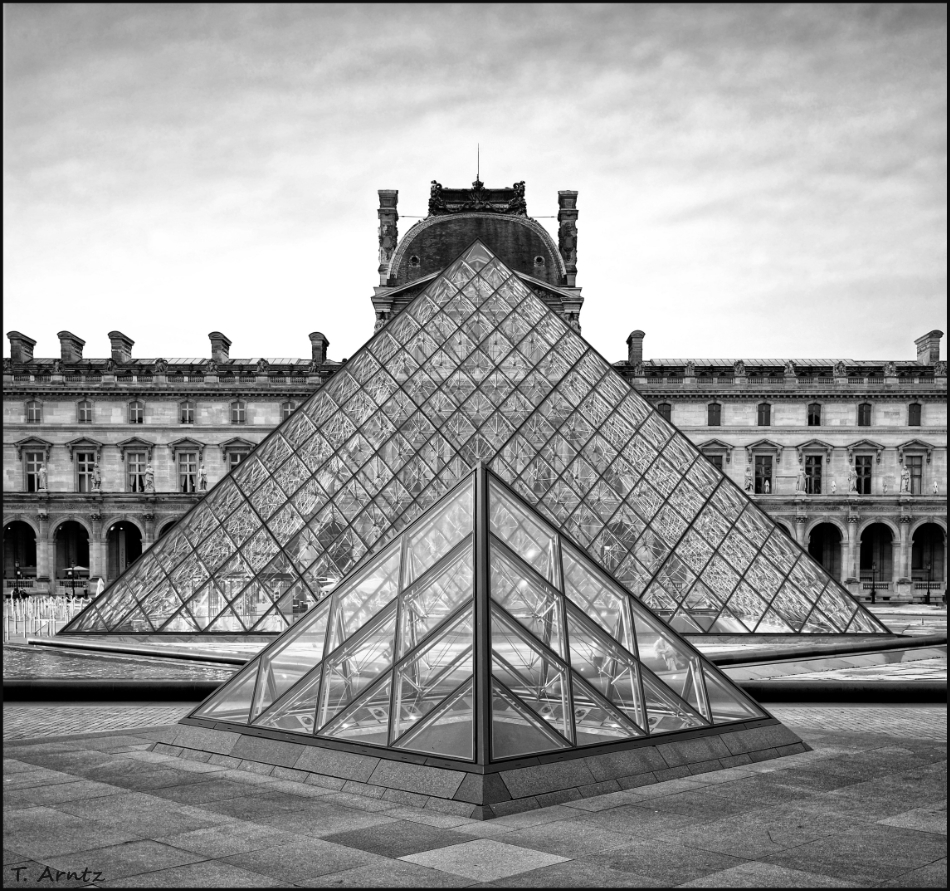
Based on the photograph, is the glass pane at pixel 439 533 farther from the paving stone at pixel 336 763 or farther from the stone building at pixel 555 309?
the stone building at pixel 555 309

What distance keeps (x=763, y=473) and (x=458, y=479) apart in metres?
36.4

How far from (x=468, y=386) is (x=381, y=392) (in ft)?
6.05

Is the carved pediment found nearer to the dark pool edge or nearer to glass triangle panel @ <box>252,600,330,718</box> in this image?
the dark pool edge

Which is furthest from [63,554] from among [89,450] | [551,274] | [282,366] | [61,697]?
[61,697]

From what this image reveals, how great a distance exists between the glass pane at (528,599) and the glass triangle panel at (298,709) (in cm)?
173

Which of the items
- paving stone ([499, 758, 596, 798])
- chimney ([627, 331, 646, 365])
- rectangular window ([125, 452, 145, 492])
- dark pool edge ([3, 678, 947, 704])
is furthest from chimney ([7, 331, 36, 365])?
paving stone ([499, 758, 596, 798])

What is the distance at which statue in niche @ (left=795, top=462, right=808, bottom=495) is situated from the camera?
170 ft

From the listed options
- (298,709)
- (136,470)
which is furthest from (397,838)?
(136,470)

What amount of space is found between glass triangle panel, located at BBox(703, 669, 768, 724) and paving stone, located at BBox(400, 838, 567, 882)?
11.7 ft

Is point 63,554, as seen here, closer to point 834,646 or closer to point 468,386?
point 468,386

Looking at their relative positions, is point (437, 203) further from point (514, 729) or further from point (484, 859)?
point (484, 859)

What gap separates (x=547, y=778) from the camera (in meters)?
7.23

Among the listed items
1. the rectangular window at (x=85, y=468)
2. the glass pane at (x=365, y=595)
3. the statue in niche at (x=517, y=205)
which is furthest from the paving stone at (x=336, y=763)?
the rectangular window at (x=85, y=468)

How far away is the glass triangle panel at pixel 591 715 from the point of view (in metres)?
7.72
